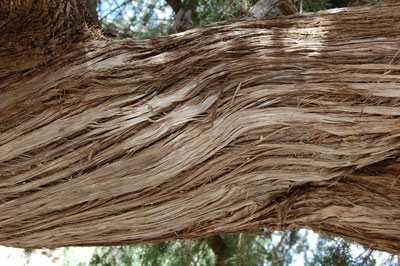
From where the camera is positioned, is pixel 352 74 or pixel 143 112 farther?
pixel 143 112

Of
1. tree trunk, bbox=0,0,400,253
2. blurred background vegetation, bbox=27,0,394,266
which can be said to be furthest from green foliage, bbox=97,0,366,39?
tree trunk, bbox=0,0,400,253

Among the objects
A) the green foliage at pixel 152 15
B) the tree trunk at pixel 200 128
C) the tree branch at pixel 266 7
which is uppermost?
the green foliage at pixel 152 15

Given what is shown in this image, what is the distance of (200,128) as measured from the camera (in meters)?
1.33

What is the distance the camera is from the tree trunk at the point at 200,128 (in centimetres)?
128

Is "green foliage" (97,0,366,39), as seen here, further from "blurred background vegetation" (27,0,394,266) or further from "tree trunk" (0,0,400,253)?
"tree trunk" (0,0,400,253)

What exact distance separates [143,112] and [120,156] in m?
0.17

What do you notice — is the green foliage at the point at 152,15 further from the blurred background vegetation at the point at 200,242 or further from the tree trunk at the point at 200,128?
the tree trunk at the point at 200,128

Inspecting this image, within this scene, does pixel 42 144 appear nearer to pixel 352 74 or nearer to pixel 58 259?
pixel 352 74

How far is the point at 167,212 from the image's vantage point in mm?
1409

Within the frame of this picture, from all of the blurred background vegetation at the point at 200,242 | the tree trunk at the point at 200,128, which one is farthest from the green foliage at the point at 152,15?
the tree trunk at the point at 200,128

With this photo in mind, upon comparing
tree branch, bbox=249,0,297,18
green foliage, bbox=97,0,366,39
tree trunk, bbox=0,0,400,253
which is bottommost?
tree trunk, bbox=0,0,400,253

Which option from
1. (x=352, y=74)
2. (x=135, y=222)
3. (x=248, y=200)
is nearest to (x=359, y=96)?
(x=352, y=74)

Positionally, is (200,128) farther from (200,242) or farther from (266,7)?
(200,242)

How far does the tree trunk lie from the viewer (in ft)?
4.21
